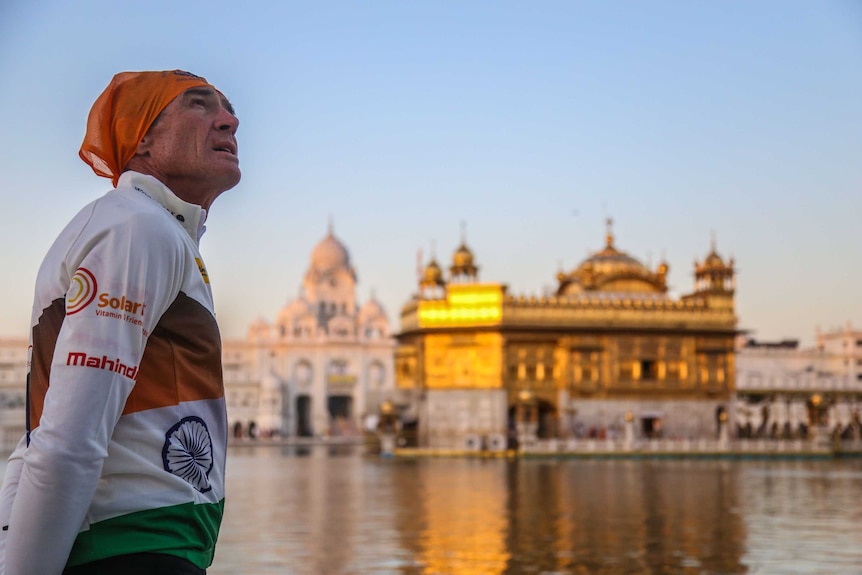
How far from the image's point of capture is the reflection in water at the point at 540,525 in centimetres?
950

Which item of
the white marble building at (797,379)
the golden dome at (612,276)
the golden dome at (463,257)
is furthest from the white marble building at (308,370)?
the golden dome at (463,257)

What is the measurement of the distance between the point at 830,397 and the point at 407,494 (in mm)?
37799

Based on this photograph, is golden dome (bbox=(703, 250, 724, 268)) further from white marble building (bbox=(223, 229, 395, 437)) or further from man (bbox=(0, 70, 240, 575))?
man (bbox=(0, 70, 240, 575))

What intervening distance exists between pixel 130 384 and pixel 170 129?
2.06 feet

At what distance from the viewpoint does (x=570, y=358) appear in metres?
43.0

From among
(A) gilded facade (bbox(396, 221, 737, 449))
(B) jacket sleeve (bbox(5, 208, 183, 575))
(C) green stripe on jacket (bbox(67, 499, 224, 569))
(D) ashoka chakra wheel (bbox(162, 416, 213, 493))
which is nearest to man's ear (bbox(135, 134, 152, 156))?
(B) jacket sleeve (bbox(5, 208, 183, 575))

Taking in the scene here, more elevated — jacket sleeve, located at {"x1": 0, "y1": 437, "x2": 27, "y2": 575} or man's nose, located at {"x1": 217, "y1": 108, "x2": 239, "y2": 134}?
man's nose, located at {"x1": 217, "y1": 108, "x2": 239, "y2": 134}

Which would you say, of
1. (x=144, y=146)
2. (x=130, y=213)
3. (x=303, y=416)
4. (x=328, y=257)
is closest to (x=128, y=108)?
(x=144, y=146)

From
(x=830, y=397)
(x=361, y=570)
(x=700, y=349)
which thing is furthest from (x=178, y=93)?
(x=830, y=397)

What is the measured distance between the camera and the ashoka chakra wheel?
7.29ft

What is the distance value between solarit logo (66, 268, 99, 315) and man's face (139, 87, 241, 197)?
423 millimetres

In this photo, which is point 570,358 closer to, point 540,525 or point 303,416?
point 540,525

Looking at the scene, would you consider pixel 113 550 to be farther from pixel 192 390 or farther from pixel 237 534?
pixel 237 534

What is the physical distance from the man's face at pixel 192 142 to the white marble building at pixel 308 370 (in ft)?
227
